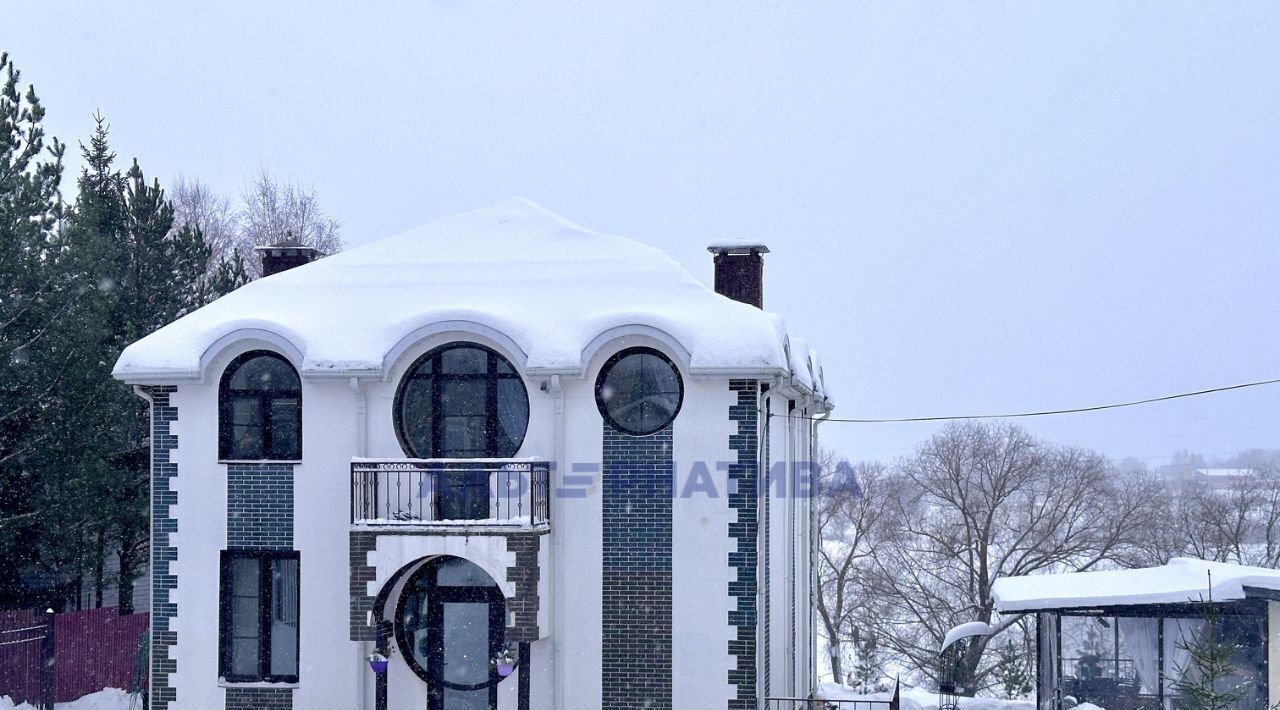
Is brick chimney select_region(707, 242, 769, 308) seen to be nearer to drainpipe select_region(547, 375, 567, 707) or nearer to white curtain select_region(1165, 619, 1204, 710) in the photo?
drainpipe select_region(547, 375, 567, 707)

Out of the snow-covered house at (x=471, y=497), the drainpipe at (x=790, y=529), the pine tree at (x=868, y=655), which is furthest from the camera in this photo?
the pine tree at (x=868, y=655)

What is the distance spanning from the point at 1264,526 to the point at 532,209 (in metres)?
39.0

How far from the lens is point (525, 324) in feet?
49.5

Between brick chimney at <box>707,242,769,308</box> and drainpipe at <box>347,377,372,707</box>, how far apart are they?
5251 millimetres

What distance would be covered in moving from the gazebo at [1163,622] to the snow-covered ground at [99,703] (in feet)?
44.7

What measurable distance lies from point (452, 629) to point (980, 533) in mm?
26915

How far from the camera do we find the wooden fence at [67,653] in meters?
20.4

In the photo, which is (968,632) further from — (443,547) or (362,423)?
(362,423)

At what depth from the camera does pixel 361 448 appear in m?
15.3

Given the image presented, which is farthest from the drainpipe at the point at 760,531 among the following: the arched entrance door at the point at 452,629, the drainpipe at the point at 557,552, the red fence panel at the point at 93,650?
the red fence panel at the point at 93,650

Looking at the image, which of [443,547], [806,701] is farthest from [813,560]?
[443,547]

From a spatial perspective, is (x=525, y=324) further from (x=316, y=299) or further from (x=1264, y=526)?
(x=1264, y=526)

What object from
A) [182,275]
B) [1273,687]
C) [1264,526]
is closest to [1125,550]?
[1264,526]

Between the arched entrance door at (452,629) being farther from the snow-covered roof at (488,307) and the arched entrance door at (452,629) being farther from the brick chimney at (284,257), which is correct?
the brick chimney at (284,257)
